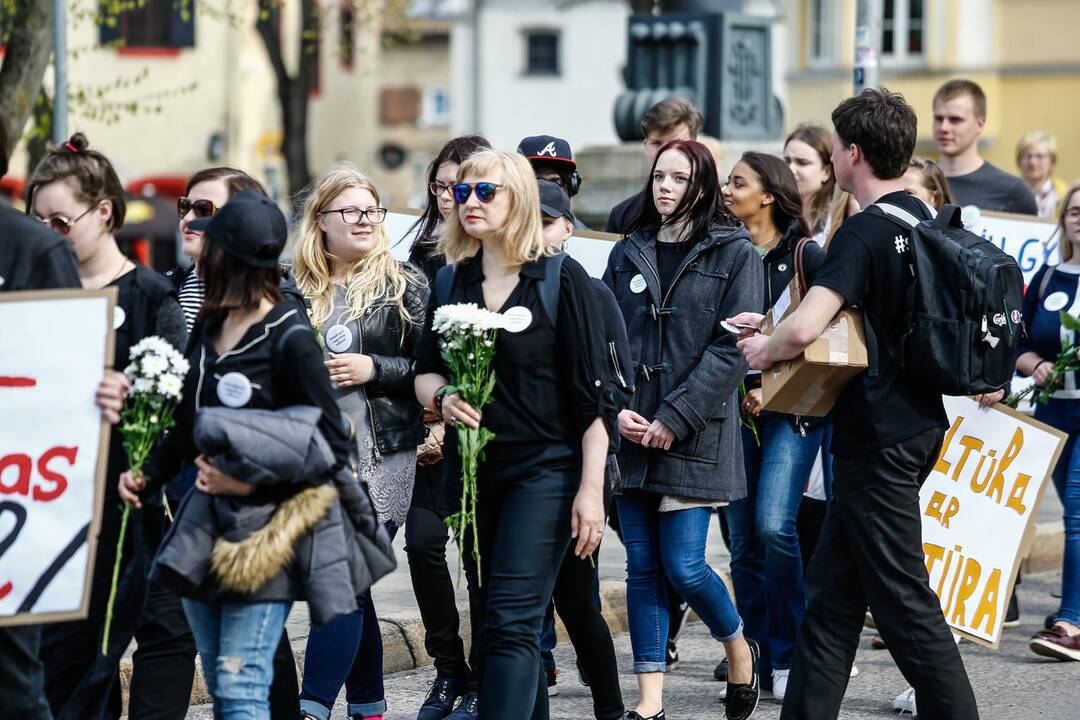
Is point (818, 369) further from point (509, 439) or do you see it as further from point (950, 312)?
point (509, 439)

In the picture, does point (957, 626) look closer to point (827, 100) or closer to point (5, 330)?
point (5, 330)

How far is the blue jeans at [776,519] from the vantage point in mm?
6793

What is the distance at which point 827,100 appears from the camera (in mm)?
35094

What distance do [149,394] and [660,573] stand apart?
7.56 feet

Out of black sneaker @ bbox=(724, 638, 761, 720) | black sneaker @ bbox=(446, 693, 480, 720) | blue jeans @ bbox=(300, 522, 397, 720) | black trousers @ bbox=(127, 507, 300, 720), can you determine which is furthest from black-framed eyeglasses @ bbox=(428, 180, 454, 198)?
black sneaker @ bbox=(724, 638, 761, 720)

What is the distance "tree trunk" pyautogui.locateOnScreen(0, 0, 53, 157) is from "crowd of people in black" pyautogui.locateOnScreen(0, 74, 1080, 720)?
468 centimetres

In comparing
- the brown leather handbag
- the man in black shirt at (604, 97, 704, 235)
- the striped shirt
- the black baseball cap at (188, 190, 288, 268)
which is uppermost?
the man in black shirt at (604, 97, 704, 235)

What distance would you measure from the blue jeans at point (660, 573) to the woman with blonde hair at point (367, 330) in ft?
2.64

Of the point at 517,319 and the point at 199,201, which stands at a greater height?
the point at 199,201

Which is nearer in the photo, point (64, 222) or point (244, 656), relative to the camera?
point (244, 656)

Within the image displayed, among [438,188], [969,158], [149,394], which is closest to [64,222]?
[149,394]

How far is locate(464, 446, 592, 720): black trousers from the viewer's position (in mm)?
5133

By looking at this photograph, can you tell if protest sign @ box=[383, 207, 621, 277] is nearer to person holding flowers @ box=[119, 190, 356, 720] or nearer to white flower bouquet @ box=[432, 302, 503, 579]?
white flower bouquet @ box=[432, 302, 503, 579]

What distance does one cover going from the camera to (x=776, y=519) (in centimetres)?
677
